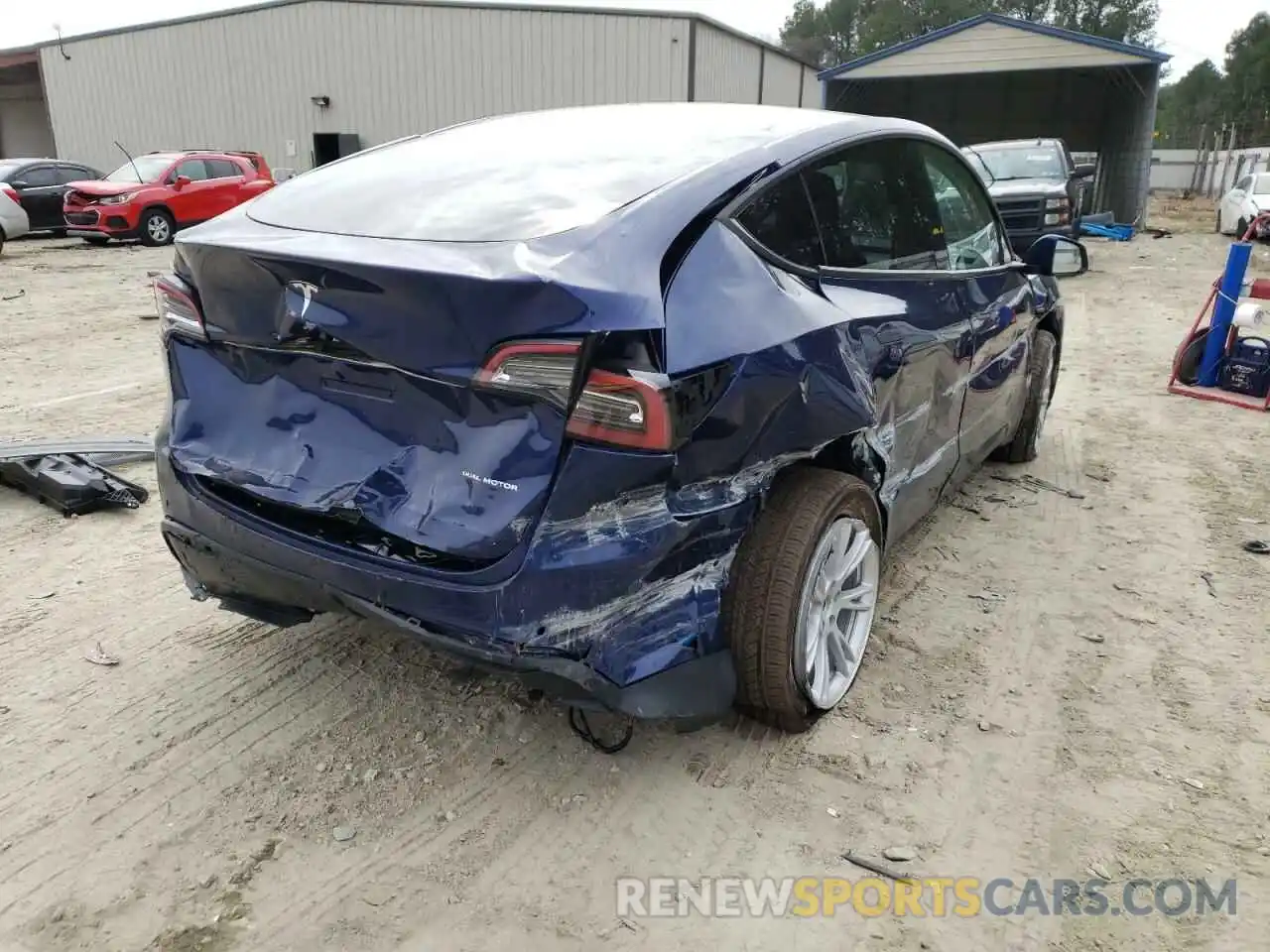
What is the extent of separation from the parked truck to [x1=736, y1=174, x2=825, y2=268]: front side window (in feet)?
33.5

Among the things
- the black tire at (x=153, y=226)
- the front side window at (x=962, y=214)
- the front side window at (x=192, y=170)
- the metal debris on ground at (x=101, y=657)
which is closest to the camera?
the metal debris on ground at (x=101, y=657)

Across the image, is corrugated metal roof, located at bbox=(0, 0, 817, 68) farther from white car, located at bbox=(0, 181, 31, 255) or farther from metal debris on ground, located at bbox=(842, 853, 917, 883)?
metal debris on ground, located at bbox=(842, 853, 917, 883)

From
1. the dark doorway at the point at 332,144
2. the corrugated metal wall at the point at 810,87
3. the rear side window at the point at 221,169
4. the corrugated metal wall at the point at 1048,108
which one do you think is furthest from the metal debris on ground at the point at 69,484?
the corrugated metal wall at the point at 810,87

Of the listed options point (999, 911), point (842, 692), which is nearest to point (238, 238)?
point (842, 692)

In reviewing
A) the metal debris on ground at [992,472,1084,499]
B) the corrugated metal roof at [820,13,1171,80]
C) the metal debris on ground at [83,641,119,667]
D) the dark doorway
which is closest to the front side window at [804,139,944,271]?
the metal debris on ground at [992,472,1084,499]

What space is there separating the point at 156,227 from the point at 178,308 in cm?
1639

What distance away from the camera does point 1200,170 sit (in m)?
39.6

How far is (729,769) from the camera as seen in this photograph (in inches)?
101

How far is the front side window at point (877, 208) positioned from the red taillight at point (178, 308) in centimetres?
171

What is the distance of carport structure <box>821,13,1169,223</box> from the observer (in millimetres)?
19653

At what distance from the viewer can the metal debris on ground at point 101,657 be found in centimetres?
301

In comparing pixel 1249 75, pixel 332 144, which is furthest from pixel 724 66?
pixel 1249 75

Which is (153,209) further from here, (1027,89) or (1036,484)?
(1027,89)

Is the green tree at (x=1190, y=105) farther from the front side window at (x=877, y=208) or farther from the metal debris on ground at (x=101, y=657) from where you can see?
the metal debris on ground at (x=101, y=657)
